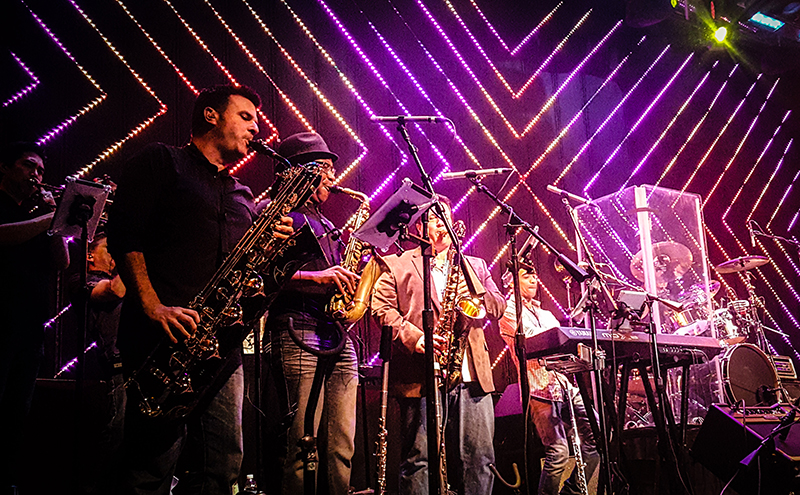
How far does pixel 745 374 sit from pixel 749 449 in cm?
178

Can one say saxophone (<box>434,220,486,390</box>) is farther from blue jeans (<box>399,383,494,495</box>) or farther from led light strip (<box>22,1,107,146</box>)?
led light strip (<box>22,1,107,146</box>)

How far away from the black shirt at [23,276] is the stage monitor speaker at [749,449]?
4.40m

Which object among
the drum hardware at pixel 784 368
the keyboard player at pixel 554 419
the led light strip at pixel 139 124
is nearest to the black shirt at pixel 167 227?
the led light strip at pixel 139 124

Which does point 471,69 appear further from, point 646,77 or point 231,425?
point 231,425

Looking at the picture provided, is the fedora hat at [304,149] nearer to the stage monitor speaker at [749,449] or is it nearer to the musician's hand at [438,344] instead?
the musician's hand at [438,344]

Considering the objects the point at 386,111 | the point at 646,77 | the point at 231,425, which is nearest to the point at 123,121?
the point at 386,111

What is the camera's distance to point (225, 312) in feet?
8.48

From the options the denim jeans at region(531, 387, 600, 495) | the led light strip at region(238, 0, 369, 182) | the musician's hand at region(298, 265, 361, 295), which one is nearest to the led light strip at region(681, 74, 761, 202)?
the denim jeans at region(531, 387, 600, 495)

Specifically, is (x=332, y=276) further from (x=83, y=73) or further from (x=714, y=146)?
(x=714, y=146)

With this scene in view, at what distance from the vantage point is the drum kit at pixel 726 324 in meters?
5.65

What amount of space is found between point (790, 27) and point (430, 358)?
29.2 feet

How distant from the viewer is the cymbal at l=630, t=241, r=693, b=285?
6.77m

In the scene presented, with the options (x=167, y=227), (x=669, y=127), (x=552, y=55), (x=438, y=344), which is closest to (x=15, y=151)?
(x=167, y=227)

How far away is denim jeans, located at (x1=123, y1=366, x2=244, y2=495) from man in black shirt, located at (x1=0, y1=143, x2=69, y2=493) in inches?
58.4
